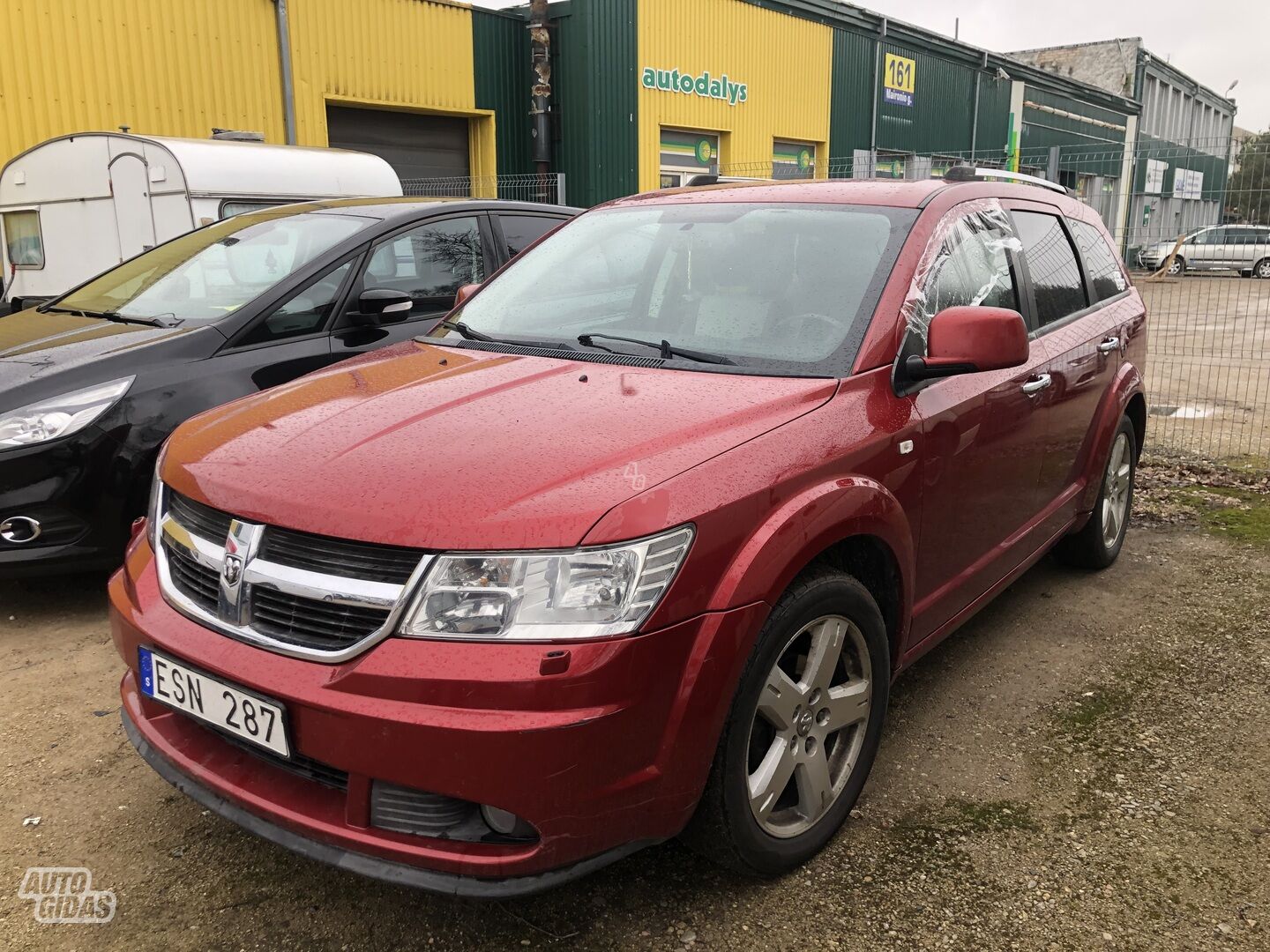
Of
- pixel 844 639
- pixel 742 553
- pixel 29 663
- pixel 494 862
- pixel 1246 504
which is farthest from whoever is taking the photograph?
pixel 1246 504

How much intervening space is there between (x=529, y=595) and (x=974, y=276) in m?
2.03

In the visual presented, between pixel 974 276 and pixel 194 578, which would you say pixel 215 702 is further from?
pixel 974 276

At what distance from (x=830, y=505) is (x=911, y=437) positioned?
0.48 metres

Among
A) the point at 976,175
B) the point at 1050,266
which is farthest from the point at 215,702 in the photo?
the point at 1050,266

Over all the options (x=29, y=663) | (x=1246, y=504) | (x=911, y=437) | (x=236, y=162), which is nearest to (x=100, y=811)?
(x=29, y=663)

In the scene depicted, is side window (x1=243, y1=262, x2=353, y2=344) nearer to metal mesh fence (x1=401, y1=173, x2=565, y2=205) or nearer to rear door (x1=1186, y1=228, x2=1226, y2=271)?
rear door (x1=1186, y1=228, x2=1226, y2=271)

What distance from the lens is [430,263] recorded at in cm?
493

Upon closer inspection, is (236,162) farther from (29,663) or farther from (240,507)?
(240,507)

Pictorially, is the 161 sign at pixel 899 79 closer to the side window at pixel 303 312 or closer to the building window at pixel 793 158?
the building window at pixel 793 158

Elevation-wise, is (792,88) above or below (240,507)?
above

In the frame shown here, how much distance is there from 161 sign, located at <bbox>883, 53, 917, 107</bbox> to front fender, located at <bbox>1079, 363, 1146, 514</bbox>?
2019cm

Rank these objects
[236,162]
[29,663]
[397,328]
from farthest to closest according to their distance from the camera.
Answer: [236,162]
[397,328]
[29,663]

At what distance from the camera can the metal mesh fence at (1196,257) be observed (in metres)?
7.55

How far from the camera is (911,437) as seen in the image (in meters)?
2.60
